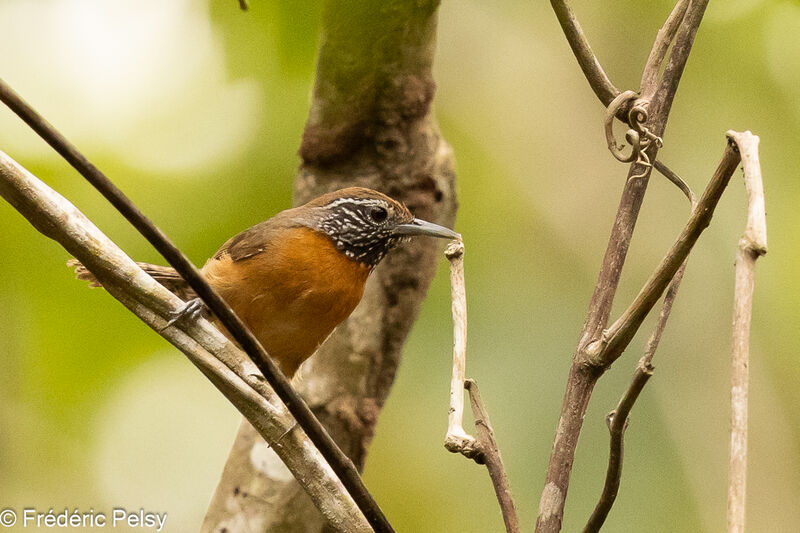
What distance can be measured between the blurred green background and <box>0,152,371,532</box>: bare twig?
2.54 metres

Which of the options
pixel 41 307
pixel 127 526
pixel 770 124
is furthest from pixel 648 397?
pixel 41 307

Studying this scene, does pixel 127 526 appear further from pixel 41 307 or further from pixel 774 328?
pixel 774 328

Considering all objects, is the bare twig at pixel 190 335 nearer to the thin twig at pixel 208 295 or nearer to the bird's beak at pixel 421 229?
the thin twig at pixel 208 295

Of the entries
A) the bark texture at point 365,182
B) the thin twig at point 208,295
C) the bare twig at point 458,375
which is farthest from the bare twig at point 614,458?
the bark texture at point 365,182

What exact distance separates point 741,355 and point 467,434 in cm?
69

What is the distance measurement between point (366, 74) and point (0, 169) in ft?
7.85

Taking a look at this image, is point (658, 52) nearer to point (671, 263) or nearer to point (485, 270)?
point (671, 263)

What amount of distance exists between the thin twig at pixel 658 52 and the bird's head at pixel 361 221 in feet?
5.73

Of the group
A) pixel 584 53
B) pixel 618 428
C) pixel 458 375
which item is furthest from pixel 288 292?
pixel 618 428

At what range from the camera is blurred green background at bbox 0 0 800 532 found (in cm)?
424

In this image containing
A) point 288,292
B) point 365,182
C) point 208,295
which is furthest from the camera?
point 365,182

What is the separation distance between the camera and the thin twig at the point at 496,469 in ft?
5.64

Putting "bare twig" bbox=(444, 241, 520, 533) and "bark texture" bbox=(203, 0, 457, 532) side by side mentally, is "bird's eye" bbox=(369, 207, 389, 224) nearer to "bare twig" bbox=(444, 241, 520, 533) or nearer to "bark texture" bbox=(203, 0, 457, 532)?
"bark texture" bbox=(203, 0, 457, 532)

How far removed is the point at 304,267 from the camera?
3.45 m
